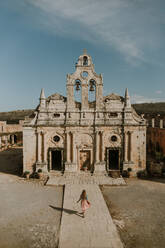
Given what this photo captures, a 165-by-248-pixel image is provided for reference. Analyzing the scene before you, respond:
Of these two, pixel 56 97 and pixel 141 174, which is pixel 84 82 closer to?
pixel 56 97

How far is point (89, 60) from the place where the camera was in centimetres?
2108

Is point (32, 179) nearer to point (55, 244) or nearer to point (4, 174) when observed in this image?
point (4, 174)

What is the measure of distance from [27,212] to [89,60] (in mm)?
16361

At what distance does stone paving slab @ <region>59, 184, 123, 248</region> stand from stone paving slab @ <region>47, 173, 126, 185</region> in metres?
3.22

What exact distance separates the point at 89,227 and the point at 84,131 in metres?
11.0

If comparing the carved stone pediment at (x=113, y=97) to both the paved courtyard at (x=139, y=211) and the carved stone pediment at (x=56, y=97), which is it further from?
the paved courtyard at (x=139, y=211)

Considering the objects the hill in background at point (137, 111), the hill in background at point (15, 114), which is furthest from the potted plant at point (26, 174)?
the hill in background at point (15, 114)

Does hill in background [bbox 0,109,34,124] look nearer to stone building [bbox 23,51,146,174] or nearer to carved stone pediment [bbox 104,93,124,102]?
stone building [bbox 23,51,146,174]

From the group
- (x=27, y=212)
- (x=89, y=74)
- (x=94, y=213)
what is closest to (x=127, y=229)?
(x=94, y=213)

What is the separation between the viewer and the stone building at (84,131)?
20.6 metres

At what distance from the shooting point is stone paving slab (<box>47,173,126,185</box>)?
1836 cm

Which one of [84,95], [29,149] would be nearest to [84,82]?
[84,95]

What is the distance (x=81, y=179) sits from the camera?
1917 cm

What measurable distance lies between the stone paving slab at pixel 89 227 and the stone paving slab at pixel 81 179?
3217mm
